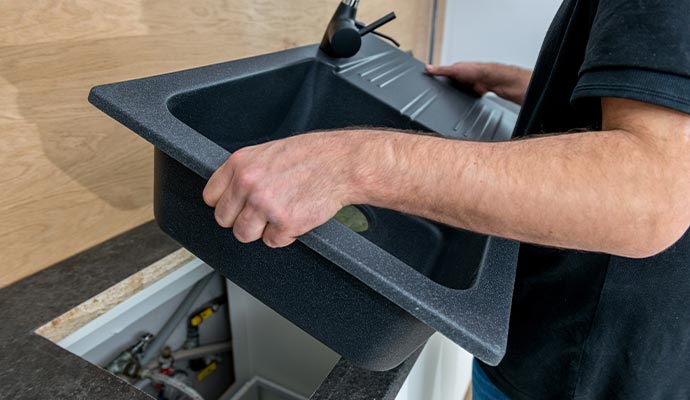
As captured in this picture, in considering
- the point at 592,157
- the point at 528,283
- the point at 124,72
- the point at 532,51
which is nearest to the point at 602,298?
the point at 528,283

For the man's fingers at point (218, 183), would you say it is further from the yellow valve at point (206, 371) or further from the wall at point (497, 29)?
the wall at point (497, 29)

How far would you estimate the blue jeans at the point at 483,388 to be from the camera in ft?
2.94

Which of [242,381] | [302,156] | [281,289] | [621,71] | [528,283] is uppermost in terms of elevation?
[621,71]

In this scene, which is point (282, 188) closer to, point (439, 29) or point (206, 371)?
point (206, 371)

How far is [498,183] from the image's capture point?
464 millimetres

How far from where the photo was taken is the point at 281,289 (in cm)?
52

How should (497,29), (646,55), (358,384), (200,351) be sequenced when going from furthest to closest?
1. (497,29)
2. (200,351)
3. (358,384)
4. (646,55)

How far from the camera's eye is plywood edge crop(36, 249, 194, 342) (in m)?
0.75

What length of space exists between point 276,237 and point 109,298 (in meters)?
0.49

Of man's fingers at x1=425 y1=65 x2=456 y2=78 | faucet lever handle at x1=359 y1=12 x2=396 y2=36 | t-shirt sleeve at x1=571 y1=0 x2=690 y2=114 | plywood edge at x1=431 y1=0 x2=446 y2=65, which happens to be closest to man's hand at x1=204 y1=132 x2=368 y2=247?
t-shirt sleeve at x1=571 y1=0 x2=690 y2=114

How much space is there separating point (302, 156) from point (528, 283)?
46 cm

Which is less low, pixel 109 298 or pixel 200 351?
pixel 109 298

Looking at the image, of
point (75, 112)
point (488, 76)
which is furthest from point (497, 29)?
point (75, 112)

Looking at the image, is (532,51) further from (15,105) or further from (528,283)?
(15,105)
